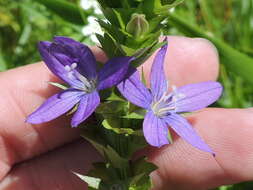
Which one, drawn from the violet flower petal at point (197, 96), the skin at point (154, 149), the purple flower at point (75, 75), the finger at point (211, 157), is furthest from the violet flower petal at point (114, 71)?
the finger at point (211, 157)

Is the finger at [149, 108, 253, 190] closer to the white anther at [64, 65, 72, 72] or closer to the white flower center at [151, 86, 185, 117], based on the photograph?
the white flower center at [151, 86, 185, 117]

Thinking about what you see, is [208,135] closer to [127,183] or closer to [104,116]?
[127,183]

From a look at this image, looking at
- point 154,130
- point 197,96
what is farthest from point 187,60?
point 154,130

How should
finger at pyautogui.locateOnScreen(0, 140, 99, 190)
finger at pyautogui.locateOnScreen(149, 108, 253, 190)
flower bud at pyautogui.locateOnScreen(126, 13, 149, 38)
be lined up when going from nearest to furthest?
flower bud at pyautogui.locateOnScreen(126, 13, 149, 38), finger at pyautogui.locateOnScreen(149, 108, 253, 190), finger at pyautogui.locateOnScreen(0, 140, 99, 190)

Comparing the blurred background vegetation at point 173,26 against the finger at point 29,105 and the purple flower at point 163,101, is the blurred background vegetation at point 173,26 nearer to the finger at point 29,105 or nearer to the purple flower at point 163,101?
the finger at point 29,105

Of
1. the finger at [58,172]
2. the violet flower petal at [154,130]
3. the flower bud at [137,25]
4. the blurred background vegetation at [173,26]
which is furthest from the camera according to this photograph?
the blurred background vegetation at [173,26]

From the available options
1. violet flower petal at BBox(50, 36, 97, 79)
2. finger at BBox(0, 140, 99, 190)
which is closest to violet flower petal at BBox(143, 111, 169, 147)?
violet flower petal at BBox(50, 36, 97, 79)

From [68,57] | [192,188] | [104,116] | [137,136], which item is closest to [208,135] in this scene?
[192,188]
